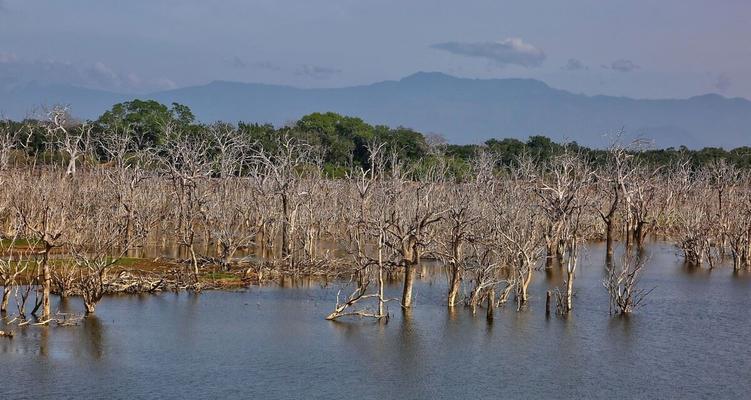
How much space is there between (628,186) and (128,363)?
42.0 metres

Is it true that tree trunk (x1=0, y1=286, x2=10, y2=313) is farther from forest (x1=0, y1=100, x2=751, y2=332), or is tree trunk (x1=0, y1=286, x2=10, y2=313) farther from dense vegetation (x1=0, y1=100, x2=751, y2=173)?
dense vegetation (x1=0, y1=100, x2=751, y2=173)

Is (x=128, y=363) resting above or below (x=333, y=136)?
below

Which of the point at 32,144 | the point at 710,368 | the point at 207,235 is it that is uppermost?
the point at 32,144

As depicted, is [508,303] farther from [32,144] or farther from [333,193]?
[32,144]

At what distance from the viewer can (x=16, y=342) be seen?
2736cm

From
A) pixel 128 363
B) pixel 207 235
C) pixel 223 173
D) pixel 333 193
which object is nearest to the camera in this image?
pixel 128 363

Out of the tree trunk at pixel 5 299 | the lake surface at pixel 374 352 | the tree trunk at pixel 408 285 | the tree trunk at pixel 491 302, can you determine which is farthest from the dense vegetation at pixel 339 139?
the tree trunk at pixel 5 299

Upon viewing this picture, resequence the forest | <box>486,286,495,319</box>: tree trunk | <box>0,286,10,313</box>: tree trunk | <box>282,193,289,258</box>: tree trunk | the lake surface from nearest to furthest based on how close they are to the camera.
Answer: the lake surface → <box>0,286,10,313</box>: tree trunk → <box>486,286,495,319</box>: tree trunk → the forest → <box>282,193,289,258</box>: tree trunk

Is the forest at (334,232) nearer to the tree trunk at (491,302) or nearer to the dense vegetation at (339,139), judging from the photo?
the tree trunk at (491,302)

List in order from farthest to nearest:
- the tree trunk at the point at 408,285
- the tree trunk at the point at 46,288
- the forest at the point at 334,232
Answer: the forest at the point at 334,232
the tree trunk at the point at 408,285
the tree trunk at the point at 46,288

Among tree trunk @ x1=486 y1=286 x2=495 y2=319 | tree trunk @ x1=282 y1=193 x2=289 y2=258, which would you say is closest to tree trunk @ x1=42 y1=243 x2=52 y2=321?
tree trunk @ x1=486 y1=286 x2=495 y2=319

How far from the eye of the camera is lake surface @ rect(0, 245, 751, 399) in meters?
24.2

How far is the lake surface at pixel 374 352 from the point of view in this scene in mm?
24219

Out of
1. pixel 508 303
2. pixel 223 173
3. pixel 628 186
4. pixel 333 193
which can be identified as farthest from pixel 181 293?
pixel 628 186
